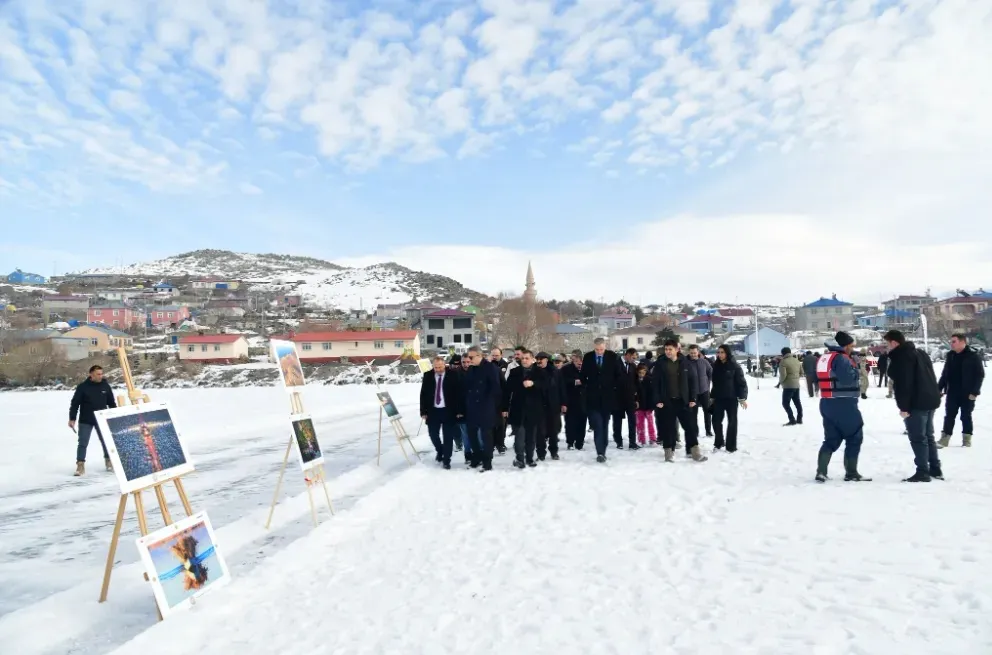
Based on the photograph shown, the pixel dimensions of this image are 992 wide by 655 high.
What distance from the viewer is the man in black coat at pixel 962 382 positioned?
8.28 meters

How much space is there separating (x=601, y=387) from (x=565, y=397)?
0.83m

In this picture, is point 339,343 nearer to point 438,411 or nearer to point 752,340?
point 752,340

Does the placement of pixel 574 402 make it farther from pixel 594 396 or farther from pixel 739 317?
pixel 739 317

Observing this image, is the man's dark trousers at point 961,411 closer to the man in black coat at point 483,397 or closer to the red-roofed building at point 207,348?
the man in black coat at point 483,397

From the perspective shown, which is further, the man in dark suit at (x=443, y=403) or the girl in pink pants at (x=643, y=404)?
the girl in pink pants at (x=643, y=404)

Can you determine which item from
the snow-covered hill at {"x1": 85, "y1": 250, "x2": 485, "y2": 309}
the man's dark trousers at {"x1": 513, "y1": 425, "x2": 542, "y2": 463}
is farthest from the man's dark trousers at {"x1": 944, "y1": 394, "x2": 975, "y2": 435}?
the snow-covered hill at {"x1": 85, "y1": 250, "x2": 485, "y2": 309}

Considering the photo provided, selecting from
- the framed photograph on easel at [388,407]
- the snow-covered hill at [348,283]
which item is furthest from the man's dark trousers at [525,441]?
the snow-covered hill at [348,283]

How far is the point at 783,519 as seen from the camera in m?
5.47

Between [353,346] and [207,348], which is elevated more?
[207,348]

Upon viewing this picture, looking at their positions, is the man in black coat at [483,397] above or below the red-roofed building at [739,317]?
below

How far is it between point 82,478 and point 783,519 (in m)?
10.9

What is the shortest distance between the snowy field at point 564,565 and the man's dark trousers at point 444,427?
61 cm

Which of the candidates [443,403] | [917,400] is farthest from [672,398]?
[443,403]

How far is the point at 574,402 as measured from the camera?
1034 centimetres
